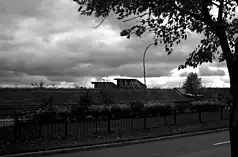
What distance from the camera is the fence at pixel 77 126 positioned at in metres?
12.2

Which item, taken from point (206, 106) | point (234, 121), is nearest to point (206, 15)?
point (234, 121)

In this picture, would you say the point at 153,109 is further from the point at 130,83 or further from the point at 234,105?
the point at 130,83

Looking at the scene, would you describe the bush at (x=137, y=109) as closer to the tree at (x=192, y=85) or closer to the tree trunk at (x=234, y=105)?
the tree trunk at (x=234, y=105)

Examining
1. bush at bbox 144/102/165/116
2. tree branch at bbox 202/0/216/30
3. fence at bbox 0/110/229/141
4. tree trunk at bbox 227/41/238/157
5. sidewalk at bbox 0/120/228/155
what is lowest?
sidewalk at bbox 0/120/228/155

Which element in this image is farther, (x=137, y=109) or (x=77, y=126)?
(x=137, y=109)

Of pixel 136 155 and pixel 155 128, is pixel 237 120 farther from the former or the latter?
pixel 155 128

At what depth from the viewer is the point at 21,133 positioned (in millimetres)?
12320

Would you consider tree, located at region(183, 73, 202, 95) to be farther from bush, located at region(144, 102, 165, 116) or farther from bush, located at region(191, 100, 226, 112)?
bush, located at region(144, 102, 165, 116)

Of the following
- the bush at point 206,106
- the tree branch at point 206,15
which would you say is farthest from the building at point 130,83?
the tree branch at point 206,15

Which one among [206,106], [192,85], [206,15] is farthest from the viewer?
[192,85]

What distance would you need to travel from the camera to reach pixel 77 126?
14750mm

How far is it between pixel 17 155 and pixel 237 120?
7.55m

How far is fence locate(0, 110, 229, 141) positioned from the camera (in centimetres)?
1225

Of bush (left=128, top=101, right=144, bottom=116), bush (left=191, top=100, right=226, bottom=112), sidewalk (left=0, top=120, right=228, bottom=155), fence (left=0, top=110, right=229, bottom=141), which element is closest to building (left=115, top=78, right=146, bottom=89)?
bush (left=191, top=100, right=226, bottom=112)
